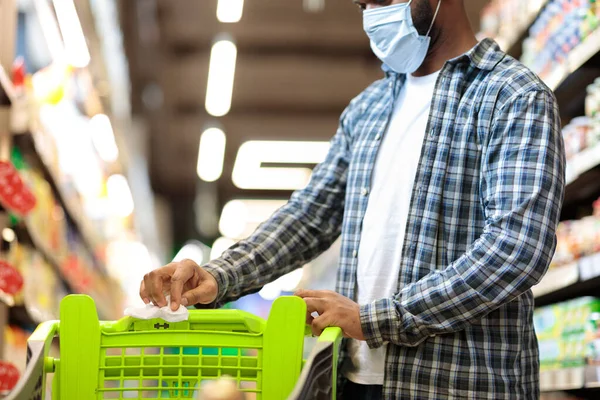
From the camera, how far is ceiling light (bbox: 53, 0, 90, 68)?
5219 millimetres

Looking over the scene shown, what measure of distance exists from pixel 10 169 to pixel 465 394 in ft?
7.60

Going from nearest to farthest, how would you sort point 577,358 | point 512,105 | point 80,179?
point 512,105
point 577,358
point 80,179

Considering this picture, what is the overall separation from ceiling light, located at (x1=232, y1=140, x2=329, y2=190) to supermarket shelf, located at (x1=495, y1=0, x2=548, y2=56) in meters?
6.58

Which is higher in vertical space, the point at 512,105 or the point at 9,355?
the point at 512,105

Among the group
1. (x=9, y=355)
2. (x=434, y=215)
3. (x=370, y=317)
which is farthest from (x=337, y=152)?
(x=9, y=355)

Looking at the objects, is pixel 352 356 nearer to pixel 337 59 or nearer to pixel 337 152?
pixel 337 152

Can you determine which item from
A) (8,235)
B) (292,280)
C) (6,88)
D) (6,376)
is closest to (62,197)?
(8,235)

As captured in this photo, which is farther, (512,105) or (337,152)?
(337,152)

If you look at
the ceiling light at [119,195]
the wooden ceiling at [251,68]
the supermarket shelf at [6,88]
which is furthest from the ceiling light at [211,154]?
the supermarket shelf at [6,88]

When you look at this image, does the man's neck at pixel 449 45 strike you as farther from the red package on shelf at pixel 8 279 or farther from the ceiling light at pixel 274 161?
the ceiling light at pixel 274 161

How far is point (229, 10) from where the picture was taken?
7.76 m

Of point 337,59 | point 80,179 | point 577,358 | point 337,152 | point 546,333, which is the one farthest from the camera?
point 337,59

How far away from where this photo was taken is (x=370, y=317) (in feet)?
6.51

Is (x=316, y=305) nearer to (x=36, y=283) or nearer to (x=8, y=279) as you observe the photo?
(x=8, y=279)
